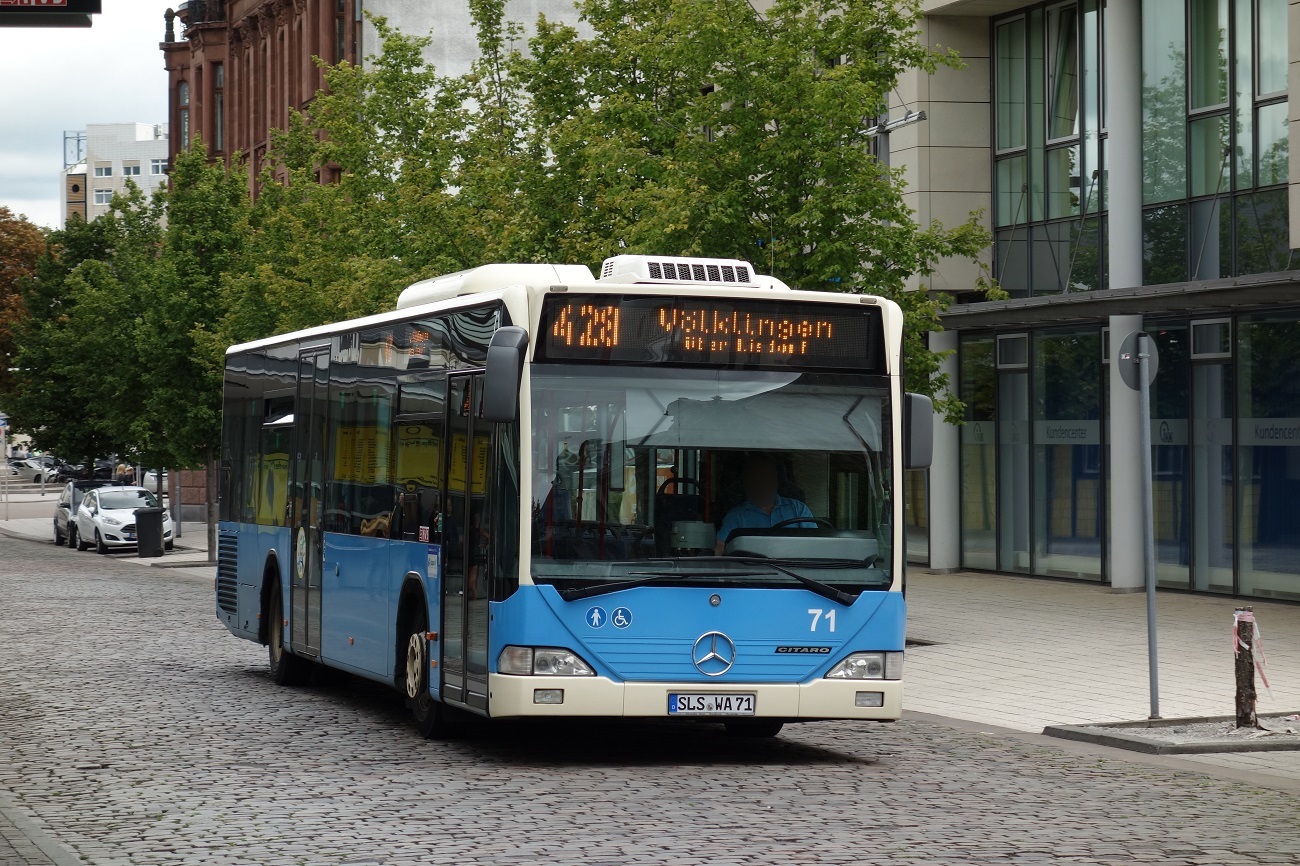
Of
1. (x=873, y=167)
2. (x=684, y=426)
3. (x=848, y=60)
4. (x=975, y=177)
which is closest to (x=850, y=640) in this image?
(x=684, y=426)

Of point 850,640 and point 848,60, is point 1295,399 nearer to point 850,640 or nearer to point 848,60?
point 848,60

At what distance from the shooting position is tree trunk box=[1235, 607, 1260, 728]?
13.8 m

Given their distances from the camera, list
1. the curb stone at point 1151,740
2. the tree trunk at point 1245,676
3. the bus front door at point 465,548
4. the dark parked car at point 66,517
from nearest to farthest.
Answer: the bus front door at point 465,548
the curb stone at point 1151,740
the tree trunk at point 1245,676
the dark parked car at point 66,517

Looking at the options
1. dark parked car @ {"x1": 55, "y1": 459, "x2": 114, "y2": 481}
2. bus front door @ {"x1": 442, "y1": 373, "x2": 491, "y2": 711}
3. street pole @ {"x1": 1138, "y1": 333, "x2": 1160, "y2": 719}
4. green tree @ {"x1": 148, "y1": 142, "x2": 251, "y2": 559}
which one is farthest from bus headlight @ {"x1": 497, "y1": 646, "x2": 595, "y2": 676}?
dark parked car @ {"x1": 55, "y1": 459, "x2": 114, "y2": 481}

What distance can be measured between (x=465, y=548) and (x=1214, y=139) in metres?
17.0

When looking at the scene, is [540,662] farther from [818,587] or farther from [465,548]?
[818,587]

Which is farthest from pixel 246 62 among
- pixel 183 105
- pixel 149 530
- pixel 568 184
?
pixel 568 184

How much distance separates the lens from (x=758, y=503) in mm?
11945

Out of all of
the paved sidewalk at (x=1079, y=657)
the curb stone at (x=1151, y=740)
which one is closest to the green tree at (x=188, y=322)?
the paved sidewalk at (x=1079, y=657)

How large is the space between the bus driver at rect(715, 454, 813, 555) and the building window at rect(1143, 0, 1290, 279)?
14.9 meters

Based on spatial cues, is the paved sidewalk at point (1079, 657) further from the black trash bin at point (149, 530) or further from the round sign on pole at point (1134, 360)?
the black trash bin at point (149, 530)

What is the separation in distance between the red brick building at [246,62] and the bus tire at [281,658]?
41948mm

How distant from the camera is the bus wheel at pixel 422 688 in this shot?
13250mm

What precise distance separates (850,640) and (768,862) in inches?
139
